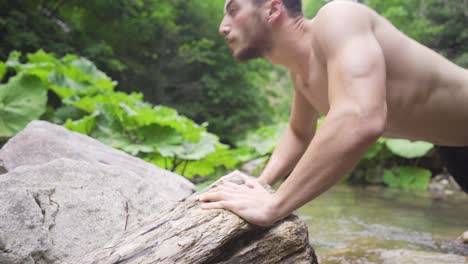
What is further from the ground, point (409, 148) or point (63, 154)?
point (63, 154)

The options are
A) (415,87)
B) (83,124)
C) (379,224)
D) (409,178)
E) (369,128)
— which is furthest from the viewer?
(409,178)

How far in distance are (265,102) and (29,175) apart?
1079cm

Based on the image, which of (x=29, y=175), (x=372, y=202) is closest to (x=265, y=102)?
(x=372, y=202)

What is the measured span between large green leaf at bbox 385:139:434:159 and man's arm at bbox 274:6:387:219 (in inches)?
236

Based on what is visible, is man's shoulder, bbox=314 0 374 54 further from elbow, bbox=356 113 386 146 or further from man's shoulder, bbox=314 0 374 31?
elbow, bbox=356 113 386 146

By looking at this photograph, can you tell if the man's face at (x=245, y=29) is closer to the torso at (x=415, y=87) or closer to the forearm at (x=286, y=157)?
the torso at (x=415, y=87)

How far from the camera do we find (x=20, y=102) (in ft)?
14.2

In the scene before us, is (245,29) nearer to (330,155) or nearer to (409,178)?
(330,155)

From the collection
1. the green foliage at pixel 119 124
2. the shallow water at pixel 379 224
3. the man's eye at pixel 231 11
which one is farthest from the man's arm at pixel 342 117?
the green foliage at pixel 119 124

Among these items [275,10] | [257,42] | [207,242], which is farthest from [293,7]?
[207,242]

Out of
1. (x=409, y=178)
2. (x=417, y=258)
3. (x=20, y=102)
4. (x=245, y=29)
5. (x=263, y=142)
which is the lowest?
(x=409, y=178)

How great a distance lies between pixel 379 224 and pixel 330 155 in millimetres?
2711

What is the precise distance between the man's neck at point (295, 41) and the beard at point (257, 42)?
0.09 ft

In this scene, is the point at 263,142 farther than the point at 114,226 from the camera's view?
Yes
